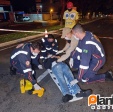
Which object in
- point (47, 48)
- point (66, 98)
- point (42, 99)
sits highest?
point (47, 48)

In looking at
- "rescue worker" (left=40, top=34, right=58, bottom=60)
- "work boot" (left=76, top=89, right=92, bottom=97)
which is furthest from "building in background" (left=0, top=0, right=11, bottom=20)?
"work boot" (left=76, top=89, right=92, bottom=97)

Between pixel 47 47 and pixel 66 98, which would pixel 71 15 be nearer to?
pixel 47 47

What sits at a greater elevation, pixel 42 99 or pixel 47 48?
pixel 47 48

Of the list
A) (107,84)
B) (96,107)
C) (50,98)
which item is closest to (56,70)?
(50,98)

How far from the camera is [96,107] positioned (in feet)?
11.0

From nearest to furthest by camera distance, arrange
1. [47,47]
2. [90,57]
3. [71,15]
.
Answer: [90,57]
[47,47]
[71,15]

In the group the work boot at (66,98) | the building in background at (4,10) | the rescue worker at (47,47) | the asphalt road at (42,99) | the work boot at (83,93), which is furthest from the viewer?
the building in background at (4,10)

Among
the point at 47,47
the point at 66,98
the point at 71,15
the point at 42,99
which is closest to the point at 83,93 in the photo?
the point at 66,98

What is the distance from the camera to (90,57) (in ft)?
11.8

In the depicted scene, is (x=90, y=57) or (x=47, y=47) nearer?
(x=90, y=57)

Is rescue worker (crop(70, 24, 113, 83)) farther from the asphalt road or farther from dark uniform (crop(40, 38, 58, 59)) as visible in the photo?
dark uniform (crop(40, 38, 58, 59))

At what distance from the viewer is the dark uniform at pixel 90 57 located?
3.55 meters

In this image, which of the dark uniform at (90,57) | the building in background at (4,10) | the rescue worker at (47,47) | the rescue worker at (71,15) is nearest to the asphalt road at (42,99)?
the dark uniform at (90,57)

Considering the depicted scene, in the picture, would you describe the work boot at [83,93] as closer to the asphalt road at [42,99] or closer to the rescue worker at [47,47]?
the asphalt road at [42,99]
